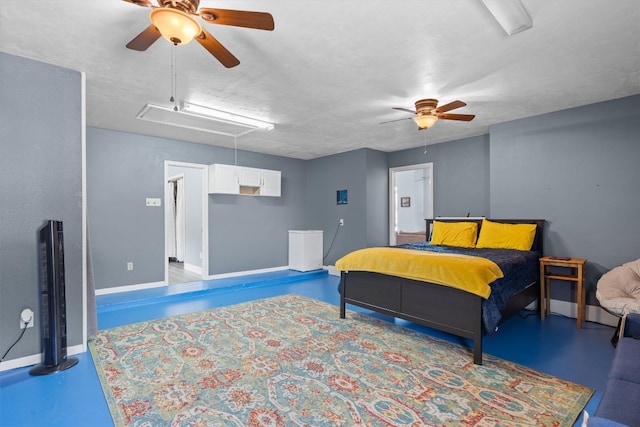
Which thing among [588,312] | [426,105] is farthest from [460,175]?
[588,312]

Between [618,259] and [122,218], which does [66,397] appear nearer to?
[122,218]

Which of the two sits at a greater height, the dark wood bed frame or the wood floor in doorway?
the dark wood bed frame

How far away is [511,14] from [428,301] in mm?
2396

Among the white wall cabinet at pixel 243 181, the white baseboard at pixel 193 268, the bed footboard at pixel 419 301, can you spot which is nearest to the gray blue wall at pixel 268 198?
the white wall cabinet at pixel 243 181

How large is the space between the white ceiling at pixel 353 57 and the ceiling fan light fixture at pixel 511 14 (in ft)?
0.20

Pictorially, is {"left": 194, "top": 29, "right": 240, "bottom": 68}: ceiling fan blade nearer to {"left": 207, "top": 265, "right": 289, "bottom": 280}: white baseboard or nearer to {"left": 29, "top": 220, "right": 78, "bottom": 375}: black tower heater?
{"left": 29, "top": 220, "right": 78, "bottom": 375}: black tower heater

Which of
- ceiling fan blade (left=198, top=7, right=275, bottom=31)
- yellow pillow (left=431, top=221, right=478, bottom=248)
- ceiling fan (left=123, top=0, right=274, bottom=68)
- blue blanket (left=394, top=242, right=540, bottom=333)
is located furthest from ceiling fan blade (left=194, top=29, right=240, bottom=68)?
yellow pillow (left=431, top=221, right=478, bottom=248)

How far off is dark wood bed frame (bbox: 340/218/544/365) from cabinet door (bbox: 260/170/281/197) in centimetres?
319

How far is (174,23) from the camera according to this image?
1.72 meters

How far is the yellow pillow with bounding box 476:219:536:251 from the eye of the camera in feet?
13.2

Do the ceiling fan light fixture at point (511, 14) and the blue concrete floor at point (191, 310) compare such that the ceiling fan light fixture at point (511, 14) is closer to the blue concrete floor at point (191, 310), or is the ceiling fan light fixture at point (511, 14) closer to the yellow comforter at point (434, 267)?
the yellow comforter at point (434, 267)

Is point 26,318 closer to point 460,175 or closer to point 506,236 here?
point 506,236

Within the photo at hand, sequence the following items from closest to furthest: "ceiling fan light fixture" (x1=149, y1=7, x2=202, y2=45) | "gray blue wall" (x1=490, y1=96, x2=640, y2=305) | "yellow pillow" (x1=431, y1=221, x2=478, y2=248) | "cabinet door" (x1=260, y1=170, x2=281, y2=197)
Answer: "ceiling fan light fixture" (x1=149, y1=7, x2=202, y2=45)
"gray blue wall" (x1=490, y1=96, x2=640, y2=305)
"yellow pillow" (x1=431, y1=221, x2=478, y2=248)
"cabinet door" (x1=260, y1=170, x2=281, y2=197)

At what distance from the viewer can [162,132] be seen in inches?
198
